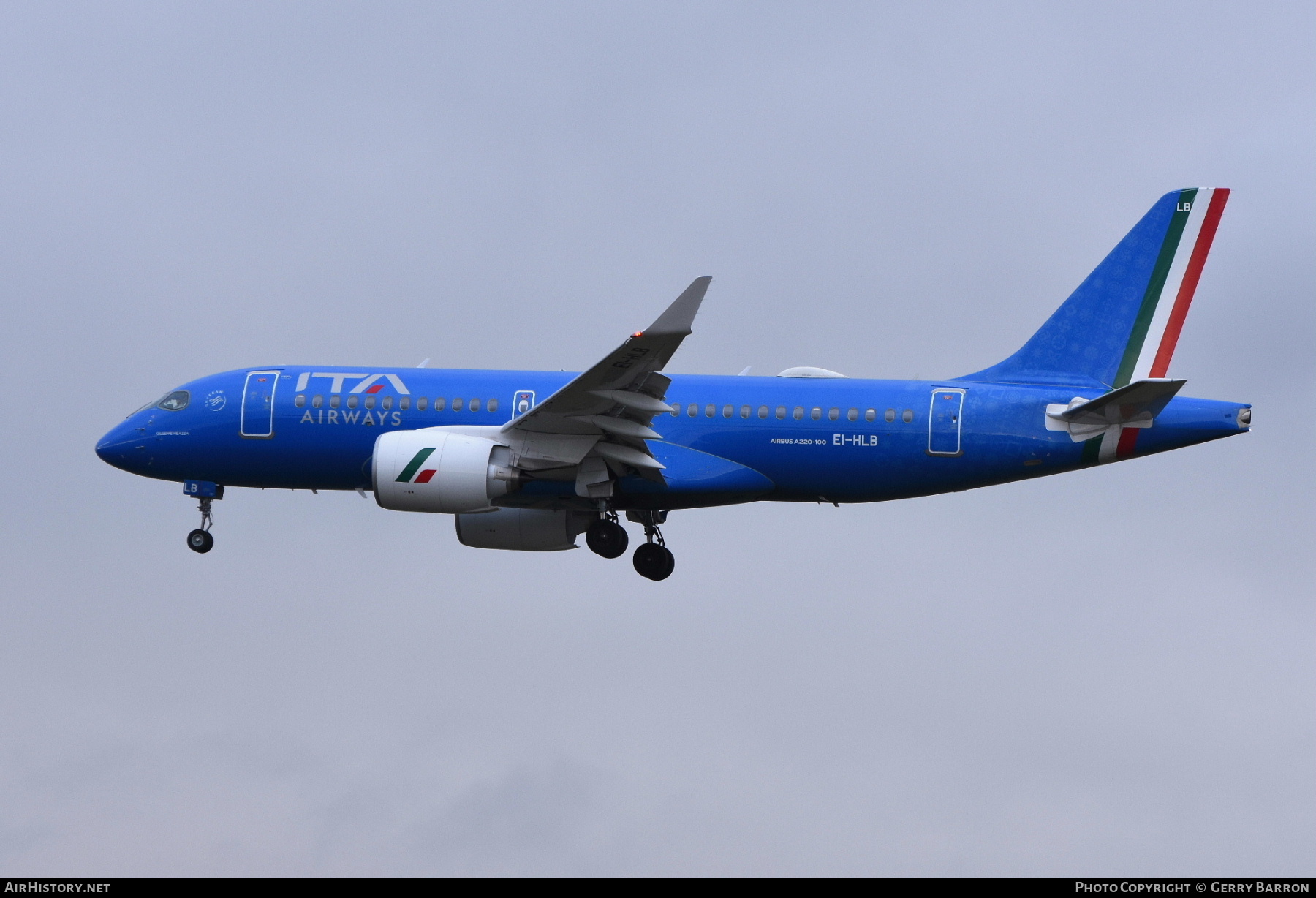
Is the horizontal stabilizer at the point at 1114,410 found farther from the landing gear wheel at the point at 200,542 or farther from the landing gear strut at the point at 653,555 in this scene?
the landing gear wheel at the point at 200,542

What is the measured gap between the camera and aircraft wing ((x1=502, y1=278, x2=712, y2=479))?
3397 centimetres

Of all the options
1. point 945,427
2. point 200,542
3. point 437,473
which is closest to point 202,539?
point 200,542

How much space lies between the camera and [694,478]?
126 feet

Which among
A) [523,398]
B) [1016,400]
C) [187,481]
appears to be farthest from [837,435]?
[187,481]

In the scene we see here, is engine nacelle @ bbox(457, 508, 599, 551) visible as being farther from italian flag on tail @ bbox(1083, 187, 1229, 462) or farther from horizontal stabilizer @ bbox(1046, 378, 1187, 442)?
italian flag on tail @ bbox(1083, 187, 1229, 462)

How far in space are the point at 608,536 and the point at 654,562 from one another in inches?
82.2

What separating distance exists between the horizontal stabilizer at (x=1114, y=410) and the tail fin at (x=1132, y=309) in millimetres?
1521

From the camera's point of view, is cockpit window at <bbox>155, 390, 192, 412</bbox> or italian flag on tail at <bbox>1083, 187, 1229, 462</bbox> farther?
cockpit window at <bbox>155, 390, 192, 412</bbox>

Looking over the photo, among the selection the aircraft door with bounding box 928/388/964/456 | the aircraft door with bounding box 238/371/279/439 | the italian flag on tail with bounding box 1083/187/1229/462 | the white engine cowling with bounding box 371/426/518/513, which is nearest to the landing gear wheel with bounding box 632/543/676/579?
the white engine cowling with bounding box 371/426/518/513

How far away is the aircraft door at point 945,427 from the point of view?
126ft

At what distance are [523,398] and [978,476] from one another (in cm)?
1052

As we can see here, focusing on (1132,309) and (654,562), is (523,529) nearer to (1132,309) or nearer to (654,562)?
(654,562)

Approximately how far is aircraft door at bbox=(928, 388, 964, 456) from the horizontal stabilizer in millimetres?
2022

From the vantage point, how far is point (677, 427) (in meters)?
38.9
